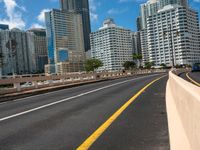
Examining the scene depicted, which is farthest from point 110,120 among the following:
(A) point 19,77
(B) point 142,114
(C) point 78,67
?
(C) point 78,67

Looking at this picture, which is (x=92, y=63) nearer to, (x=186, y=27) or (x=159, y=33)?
(x=159, y=33)

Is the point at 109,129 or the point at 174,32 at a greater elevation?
the point at 174,32

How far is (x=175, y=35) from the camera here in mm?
150500

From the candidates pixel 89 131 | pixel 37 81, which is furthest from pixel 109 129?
pixel 37 81

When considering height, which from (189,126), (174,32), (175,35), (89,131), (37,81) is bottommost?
(89,131)

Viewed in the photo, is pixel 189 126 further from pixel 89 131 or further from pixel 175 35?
pixel 175 35

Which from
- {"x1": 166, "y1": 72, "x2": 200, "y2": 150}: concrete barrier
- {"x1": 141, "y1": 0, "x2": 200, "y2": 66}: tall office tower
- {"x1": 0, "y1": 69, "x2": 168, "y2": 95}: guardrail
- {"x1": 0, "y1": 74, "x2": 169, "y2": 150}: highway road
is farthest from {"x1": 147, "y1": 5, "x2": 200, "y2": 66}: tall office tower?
{"x1": 166, "y1": 72, "x2": 200, "y2": 150}: concrete barrier

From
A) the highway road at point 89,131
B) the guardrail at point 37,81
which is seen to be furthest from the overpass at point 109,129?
the guardrail at point 37,81

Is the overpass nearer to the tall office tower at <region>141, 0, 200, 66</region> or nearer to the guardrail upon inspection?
the guardrail

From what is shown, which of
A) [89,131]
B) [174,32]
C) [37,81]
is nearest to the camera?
[89,131]

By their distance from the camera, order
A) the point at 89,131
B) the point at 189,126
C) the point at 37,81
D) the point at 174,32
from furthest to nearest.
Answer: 1. the point at 174,32
2. the point at 37,81
3. the point at 89,131
4. the point at 189,126

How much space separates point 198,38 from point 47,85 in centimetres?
16664

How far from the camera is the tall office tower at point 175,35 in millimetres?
157125

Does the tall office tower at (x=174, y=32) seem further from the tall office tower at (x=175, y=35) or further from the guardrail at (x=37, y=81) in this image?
the guardrail at (x=37, y=81)
